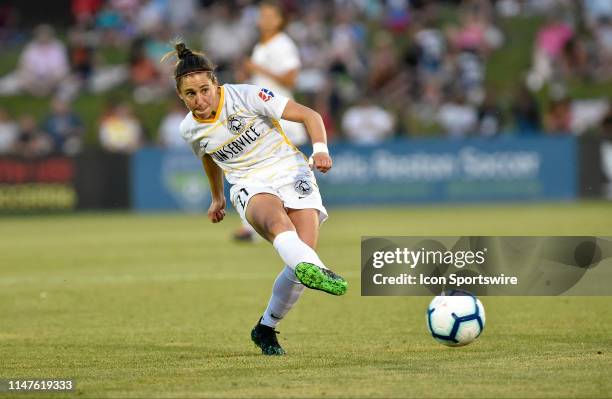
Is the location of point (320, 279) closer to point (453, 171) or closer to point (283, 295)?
point (283, 295)

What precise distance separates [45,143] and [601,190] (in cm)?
1053

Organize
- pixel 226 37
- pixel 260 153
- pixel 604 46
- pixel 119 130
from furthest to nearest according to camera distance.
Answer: pixel 226 37, pixel 604 46, pixel 119 130, pixel 260 153

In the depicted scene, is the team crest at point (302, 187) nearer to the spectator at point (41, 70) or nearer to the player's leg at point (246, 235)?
the player's leg at point (246, 235)

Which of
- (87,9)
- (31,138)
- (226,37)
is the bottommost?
(31,138)

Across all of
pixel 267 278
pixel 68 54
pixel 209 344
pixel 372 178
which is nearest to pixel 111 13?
pixel 68 54

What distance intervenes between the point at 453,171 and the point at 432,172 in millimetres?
386

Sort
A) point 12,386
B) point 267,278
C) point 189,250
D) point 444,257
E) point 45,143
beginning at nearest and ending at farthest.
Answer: point 12,386 → point 444,257 → point 267,278 → point 189,250 → point 45,143

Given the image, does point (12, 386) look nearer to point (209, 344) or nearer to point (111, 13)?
point (209, 344)

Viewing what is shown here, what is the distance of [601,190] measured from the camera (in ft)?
72.2

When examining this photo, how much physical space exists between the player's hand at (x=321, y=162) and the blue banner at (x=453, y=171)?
1505 centimetres

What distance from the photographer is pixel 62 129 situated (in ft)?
78.2

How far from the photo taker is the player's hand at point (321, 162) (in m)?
6.93

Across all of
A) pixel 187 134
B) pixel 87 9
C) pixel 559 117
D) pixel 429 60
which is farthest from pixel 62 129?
pixel 187 134

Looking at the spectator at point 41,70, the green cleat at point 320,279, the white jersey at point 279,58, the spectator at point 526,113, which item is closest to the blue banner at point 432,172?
the spectator at point 526,113
